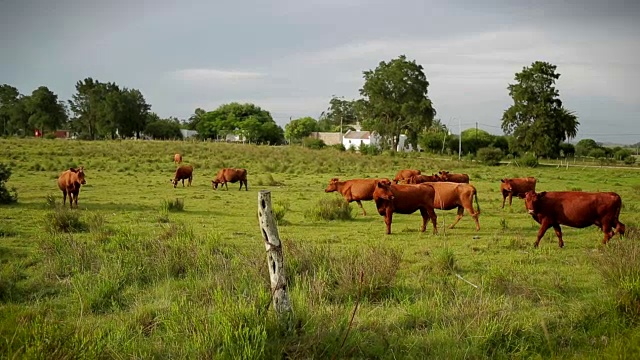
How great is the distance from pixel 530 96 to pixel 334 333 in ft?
195

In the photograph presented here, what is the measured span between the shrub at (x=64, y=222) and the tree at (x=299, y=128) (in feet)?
325

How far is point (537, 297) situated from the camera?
316 inches

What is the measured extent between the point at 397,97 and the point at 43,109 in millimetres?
58438

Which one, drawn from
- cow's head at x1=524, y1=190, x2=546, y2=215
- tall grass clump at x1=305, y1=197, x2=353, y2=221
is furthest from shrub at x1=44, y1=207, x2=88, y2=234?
cow's head at x1=524, y1=190, x2=546, y2=215

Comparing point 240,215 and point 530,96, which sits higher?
point 530,96

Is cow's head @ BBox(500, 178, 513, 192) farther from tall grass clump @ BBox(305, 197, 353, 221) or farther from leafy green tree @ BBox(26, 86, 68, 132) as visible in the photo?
leafy green tree @ BBox(26, 86, 68, 132)

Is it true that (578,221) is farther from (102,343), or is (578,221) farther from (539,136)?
(539,136)

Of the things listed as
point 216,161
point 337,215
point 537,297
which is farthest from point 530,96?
point 537,297

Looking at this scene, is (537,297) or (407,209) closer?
(537,297)

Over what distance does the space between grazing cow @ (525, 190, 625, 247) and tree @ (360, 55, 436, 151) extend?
190 feet

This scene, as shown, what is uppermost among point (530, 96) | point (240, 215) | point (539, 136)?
point (530, 96)

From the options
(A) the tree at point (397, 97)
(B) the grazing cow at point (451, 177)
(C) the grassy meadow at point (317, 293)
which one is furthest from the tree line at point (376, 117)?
(C) the grassy meadow at point (317, 293)

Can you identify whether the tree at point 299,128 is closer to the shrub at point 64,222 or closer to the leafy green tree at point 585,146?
A: the leafy green tree at point 585,146

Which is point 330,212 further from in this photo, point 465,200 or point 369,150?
point 369,150
